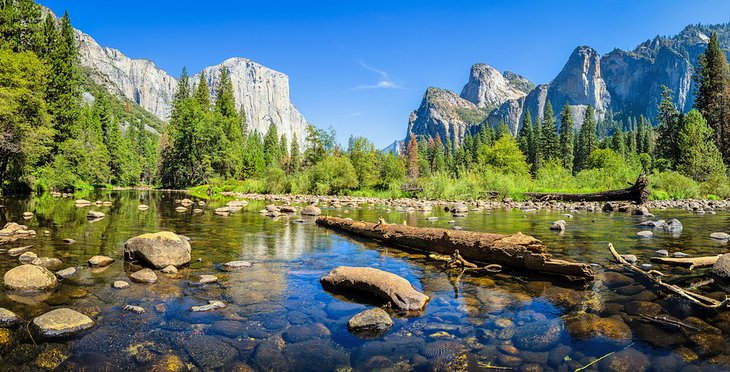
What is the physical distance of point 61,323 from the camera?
4.38 metres

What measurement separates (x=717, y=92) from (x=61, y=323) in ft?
237

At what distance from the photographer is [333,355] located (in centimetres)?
396

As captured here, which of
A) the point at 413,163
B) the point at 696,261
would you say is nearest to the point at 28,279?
the point at 696,261

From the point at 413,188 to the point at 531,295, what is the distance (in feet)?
111

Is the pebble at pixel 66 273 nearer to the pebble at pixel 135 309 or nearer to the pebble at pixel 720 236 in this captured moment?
the pebble at pixel 135 309

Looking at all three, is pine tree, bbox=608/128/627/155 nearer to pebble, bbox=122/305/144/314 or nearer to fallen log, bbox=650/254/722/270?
fallen log, bbox=650/254/722/270

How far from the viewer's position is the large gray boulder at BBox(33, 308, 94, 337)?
426 centimetres

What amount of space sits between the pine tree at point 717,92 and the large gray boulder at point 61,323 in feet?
230

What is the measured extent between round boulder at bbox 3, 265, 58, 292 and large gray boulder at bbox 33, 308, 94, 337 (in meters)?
1.82

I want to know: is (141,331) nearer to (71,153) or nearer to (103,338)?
(103,338)

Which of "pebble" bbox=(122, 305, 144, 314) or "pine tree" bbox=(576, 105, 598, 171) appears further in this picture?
"pine tree" bbox=(576, 105, 598, 171)

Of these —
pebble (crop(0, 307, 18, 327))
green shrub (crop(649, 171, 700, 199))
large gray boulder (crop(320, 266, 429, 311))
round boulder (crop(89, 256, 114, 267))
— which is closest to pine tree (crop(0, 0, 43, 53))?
round boulder (crop(89, 256, 114, 267))

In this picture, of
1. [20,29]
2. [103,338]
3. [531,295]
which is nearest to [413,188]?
[531,295]

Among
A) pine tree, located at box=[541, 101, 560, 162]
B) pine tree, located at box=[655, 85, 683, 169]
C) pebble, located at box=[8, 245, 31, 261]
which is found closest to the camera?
pebble, located at box=[8, 245, 31, 261]
